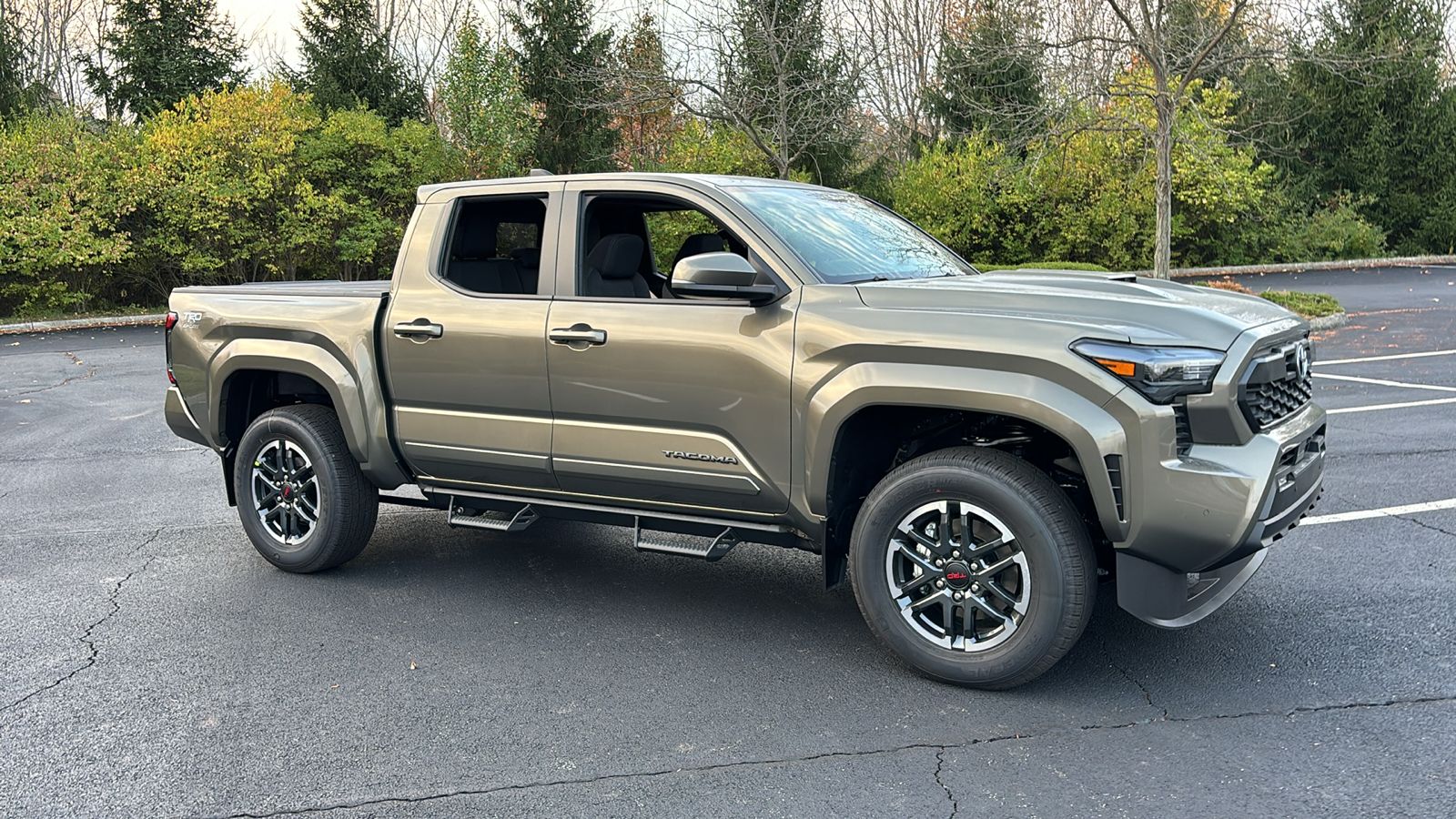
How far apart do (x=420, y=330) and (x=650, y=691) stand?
208cm

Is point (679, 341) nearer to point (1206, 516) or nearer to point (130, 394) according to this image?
point (1206, 516)

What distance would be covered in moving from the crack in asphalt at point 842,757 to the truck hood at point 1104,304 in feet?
4.22

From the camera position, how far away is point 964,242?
2639 centimetres

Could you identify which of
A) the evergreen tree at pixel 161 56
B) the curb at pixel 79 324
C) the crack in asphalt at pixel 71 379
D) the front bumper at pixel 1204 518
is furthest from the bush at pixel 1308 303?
the evergreen tree at pixel 161 56

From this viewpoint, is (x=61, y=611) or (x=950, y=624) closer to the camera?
(x=950, y=624)

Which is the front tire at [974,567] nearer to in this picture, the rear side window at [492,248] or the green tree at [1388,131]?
the rear side window at [492,248]

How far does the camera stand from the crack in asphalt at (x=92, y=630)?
14.3ft

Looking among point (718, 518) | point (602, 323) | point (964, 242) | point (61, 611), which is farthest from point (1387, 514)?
point (964, 242)

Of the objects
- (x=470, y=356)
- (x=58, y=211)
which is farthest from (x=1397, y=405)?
(x=58, y=211)

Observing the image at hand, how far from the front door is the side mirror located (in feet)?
0.40

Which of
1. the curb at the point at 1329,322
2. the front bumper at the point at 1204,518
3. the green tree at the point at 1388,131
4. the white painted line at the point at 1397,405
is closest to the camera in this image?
the front bumper at the point at 1204,518

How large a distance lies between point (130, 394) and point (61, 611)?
836 centimetres

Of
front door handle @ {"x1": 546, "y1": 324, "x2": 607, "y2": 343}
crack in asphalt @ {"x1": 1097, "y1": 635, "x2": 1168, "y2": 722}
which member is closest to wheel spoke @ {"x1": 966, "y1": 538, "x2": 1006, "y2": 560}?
crack in asphalt @ {"x1": 1097, "y1": 635, "x2": 1168, "y2": 722}

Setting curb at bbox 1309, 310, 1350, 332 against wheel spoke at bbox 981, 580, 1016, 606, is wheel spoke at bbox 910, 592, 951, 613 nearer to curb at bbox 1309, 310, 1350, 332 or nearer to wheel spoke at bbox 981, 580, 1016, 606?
wheel spoke at bbox 981, 580, 1016, 606
